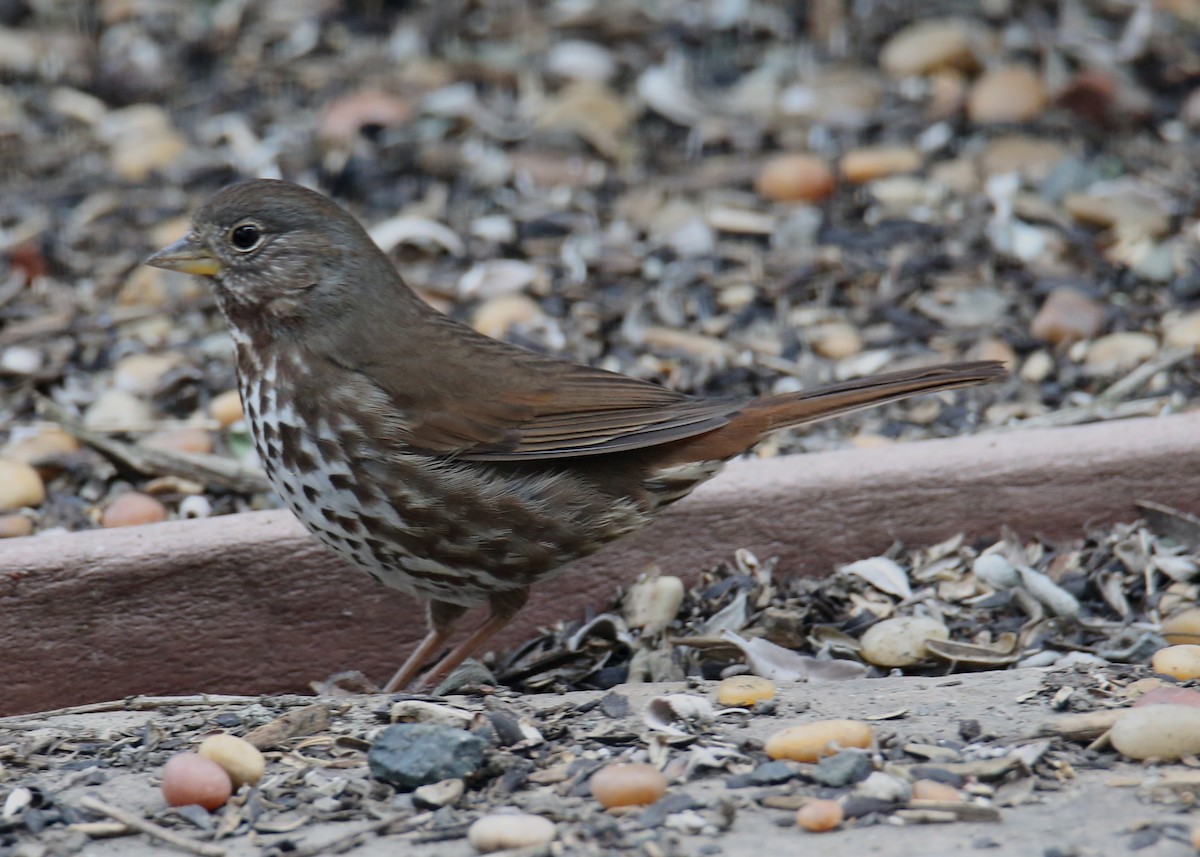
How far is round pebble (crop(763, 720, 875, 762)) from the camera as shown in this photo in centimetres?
294

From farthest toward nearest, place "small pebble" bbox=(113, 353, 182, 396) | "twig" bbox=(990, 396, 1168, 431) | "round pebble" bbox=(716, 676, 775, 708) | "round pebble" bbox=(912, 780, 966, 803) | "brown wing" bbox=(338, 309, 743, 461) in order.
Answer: "small pebble" bbox=(113, 353, 182, 396) → "twig" bbox=(990, 396, 1168, 431) → "brown wing" bbox=(338, 309, 743, 461) → "round pebble" bbox=(716, 676, 775, 708) → "round pebble" bbox=(912, 780, 966, 803)

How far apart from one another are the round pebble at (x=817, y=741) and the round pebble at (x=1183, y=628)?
108cm

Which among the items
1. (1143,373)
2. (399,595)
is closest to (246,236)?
(399,595)

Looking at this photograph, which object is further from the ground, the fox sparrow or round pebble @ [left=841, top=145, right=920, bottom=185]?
round pebble @ [left=841, top=145, right=920, bottom=185]

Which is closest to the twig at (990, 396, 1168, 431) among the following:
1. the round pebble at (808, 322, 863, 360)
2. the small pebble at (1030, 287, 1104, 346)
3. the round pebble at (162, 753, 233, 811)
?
the small pebble at (1030, 287, 1104, 346)

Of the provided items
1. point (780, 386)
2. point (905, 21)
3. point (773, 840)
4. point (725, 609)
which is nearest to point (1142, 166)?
point (905, 21)

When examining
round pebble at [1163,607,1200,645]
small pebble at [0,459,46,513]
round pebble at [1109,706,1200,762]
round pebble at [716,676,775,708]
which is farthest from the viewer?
small pebble at [0,459,46,513]

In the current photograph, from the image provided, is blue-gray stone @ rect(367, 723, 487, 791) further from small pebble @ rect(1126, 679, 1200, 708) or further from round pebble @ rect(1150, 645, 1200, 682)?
A: round pebble @ rect(1150, 645, 1200, 682)

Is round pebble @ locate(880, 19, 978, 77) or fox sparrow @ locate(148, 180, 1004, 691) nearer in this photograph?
fox sparrow @ locate(148, 180, 1004, 691)

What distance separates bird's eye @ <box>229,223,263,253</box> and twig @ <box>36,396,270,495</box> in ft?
2.56

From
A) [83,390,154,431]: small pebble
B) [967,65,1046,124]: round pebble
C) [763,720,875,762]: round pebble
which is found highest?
[967,65,1046,124]: round pebble

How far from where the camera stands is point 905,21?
6914mm

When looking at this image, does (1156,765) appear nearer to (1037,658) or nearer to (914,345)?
(1037,658)

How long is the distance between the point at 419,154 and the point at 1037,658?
3401 mm
